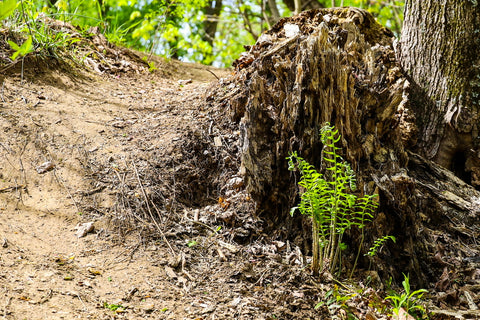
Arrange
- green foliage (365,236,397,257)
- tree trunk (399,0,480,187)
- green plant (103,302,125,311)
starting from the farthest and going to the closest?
tree trunk (399,0,480,187) < green foliage (365,236,397,257) < green plant (103,302,125,311)

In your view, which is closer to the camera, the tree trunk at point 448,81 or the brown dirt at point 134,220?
the brown dirt at point 134,220

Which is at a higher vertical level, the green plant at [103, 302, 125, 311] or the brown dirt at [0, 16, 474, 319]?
the brown dirt at [0, 16, 474, 319]

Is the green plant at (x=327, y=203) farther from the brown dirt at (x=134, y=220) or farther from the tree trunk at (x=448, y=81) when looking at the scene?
the tree trunk at (x=448, y=81)

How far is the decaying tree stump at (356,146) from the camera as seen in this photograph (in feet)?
10.5

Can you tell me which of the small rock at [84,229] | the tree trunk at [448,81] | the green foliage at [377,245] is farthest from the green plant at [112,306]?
the tree trunk at [448,81]

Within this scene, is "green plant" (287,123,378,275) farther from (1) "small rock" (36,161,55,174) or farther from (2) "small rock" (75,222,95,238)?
(1) "small rock" (36,161,55,174)

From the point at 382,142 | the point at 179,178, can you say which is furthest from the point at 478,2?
the point at 179,178

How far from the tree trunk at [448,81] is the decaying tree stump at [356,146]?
0.50 m

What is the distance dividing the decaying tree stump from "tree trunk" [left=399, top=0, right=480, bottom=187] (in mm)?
499

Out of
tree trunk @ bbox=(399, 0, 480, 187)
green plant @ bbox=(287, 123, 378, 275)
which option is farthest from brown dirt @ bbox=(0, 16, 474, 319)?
tree trunk @ bbox=(399, 0, 480, 187)

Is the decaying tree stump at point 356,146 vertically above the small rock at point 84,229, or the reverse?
the decaying tree stump at point 356,146

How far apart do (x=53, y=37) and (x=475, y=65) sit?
487cm

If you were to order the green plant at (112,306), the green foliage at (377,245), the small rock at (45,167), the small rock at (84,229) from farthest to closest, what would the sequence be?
the small rock at (45,167)
the small rock at (84,229)
the green foliage at (377,245)
the green plant at (112,306)

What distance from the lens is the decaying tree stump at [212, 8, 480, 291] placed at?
3.21m
